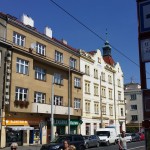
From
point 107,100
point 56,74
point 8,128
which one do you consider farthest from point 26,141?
point 107,100

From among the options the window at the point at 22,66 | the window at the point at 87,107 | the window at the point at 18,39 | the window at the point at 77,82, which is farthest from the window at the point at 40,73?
the window at the point at 87,107

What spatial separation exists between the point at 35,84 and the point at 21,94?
3.10 m

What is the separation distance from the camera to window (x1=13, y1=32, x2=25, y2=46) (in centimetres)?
3479

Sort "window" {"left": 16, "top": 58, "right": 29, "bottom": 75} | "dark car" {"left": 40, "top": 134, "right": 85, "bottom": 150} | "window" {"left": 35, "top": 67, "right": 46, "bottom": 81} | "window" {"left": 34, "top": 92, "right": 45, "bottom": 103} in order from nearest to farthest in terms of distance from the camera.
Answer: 1. "dark car" {"left": 40, "top": 134, "right": 85, "bottom": 150}
2. "window" {"left": 16, "top": 58, "right": 29, "bottom": 75}
3. "window" {"left": 34, "top": 92, "right": 45, "bottom": 103}
4. "window" {"left": 35, "top": 67, "right": 46, "bottom": 81}

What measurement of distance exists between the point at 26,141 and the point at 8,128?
405 cm

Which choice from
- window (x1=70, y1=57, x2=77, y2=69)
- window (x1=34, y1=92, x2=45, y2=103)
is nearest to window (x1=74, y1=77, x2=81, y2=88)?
window (x1=70, y1=57, x2=77, y2=69)

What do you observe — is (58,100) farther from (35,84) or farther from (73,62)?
(73,62)

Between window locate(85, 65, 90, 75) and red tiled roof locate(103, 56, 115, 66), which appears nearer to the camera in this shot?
window locate(85, 65, 90, 75)

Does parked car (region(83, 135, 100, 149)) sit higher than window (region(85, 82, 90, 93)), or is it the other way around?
window (region(85, 82, 90, 93))

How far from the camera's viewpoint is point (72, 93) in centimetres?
4519

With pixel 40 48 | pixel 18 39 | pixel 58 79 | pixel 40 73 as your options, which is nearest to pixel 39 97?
pixel 40 73

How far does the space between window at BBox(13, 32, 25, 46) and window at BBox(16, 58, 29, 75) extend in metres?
2.00

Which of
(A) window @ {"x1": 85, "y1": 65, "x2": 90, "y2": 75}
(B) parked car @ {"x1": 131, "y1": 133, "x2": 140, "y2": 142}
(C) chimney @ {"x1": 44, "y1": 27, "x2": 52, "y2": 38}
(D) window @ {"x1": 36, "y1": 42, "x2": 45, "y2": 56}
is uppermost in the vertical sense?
(C) chimney @ {"x1": 44, "y1": 27, "x2": 52, "y2": 38}

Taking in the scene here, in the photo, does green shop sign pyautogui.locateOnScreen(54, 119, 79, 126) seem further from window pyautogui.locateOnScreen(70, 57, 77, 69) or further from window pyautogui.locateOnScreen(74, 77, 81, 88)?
window pyautogui.locateOnScreen(70, 57, 77, 69)
